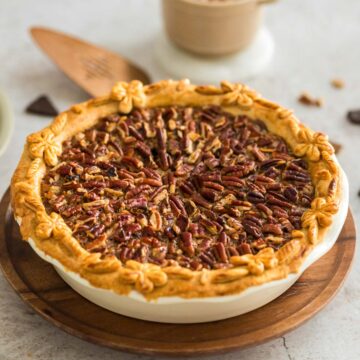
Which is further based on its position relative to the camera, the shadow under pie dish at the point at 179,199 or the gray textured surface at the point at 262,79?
the gray textured surface at the point at 262,79

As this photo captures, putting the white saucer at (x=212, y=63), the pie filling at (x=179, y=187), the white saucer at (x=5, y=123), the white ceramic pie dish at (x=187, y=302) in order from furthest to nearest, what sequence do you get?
1. the white saucer at (x=212, y=63)
2. the white saucer at (x=5, y=123)
3. the pie filling at (x=179, y=187)
4. the white ceramic pie dish at (x=187, y=302)

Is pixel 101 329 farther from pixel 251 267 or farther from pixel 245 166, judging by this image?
pixel 245 166

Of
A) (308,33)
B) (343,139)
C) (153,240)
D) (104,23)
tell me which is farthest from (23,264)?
(308,33)

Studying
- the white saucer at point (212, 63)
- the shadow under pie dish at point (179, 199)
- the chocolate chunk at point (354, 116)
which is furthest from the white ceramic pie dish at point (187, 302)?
the white saucer at point (212, 63)

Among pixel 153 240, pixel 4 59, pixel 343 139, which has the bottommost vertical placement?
pixel 343 139

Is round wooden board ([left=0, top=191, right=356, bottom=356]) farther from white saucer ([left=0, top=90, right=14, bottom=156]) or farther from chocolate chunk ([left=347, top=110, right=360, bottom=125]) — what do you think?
chocolate chunk ([left=347, top=110, right=360, bottom=125])

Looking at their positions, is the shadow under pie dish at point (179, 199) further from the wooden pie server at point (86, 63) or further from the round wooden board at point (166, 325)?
the wooden pie server at point (86, 63)

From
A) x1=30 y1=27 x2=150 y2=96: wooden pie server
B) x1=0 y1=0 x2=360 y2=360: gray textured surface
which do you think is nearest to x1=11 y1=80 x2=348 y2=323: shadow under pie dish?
x1=0 y1=0 x2=360 y2=360: gray textured surface
